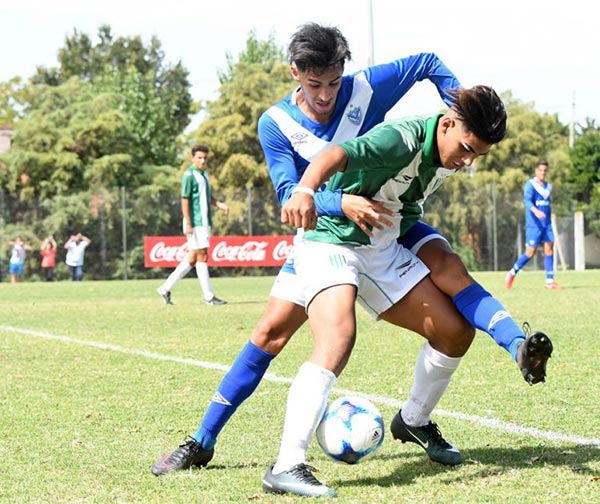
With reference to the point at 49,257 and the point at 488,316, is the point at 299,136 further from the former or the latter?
the point at 49,257

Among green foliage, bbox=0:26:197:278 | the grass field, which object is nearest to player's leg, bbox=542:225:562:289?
the grass field

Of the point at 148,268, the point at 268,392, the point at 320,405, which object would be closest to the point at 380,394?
the point at 268,392

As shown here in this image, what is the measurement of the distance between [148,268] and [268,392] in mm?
26876

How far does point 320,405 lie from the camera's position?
440 centimetres

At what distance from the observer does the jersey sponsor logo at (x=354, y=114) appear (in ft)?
16.6

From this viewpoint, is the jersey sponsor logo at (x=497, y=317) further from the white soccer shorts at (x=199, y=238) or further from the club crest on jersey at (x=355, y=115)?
the white soccer shorts at (x=199, y=238)

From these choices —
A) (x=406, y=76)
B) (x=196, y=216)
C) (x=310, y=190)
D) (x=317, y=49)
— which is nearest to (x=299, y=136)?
(x=317, y=49)

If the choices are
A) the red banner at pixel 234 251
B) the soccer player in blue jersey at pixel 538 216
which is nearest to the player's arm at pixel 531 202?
the soccer player in blue jersey at pixel 538 216

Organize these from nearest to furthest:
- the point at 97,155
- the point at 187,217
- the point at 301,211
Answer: the point at 301,211 < the point at 187,217 < the point at 97,155

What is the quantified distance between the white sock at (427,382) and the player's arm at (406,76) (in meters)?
1.29

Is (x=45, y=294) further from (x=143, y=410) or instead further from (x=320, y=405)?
(x=320, y=405)

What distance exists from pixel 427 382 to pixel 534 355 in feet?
3.17

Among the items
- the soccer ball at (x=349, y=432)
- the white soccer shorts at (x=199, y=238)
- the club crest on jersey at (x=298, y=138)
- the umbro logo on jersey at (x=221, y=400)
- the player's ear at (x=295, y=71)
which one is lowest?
the soccer ball at (x=349, y=432)

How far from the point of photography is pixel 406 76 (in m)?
5.48
